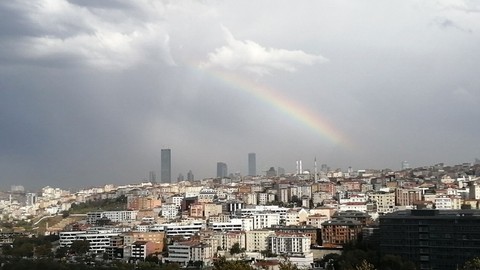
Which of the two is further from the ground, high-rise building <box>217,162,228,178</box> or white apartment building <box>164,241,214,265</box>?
high-rise building <box>217,162,228,178</box>

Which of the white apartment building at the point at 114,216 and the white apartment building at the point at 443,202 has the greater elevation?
the white apartment building at the point at 443,202

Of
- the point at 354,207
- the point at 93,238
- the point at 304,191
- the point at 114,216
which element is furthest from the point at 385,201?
the point at 114,216

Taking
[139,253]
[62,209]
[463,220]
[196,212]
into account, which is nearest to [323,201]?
[196,212]

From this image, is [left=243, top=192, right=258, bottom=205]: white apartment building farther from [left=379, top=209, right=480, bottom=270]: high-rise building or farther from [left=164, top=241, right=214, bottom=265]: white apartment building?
[left=379, top=209, right=480, bottom=270]: high-rise building

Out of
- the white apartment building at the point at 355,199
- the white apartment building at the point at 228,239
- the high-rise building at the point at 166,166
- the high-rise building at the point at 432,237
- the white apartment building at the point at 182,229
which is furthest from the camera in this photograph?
the high-rise building at the point at 166,166

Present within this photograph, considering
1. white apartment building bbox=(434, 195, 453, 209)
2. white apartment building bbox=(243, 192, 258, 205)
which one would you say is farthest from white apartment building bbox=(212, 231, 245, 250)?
white apartment building bbox=(243, 192, 258, 205)

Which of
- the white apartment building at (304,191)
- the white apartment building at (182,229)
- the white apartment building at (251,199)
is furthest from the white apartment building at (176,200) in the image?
the white apartment building at (182,229)

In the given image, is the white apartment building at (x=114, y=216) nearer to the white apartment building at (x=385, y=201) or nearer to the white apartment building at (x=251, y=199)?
the white apartment building at (x=251, y=199)
